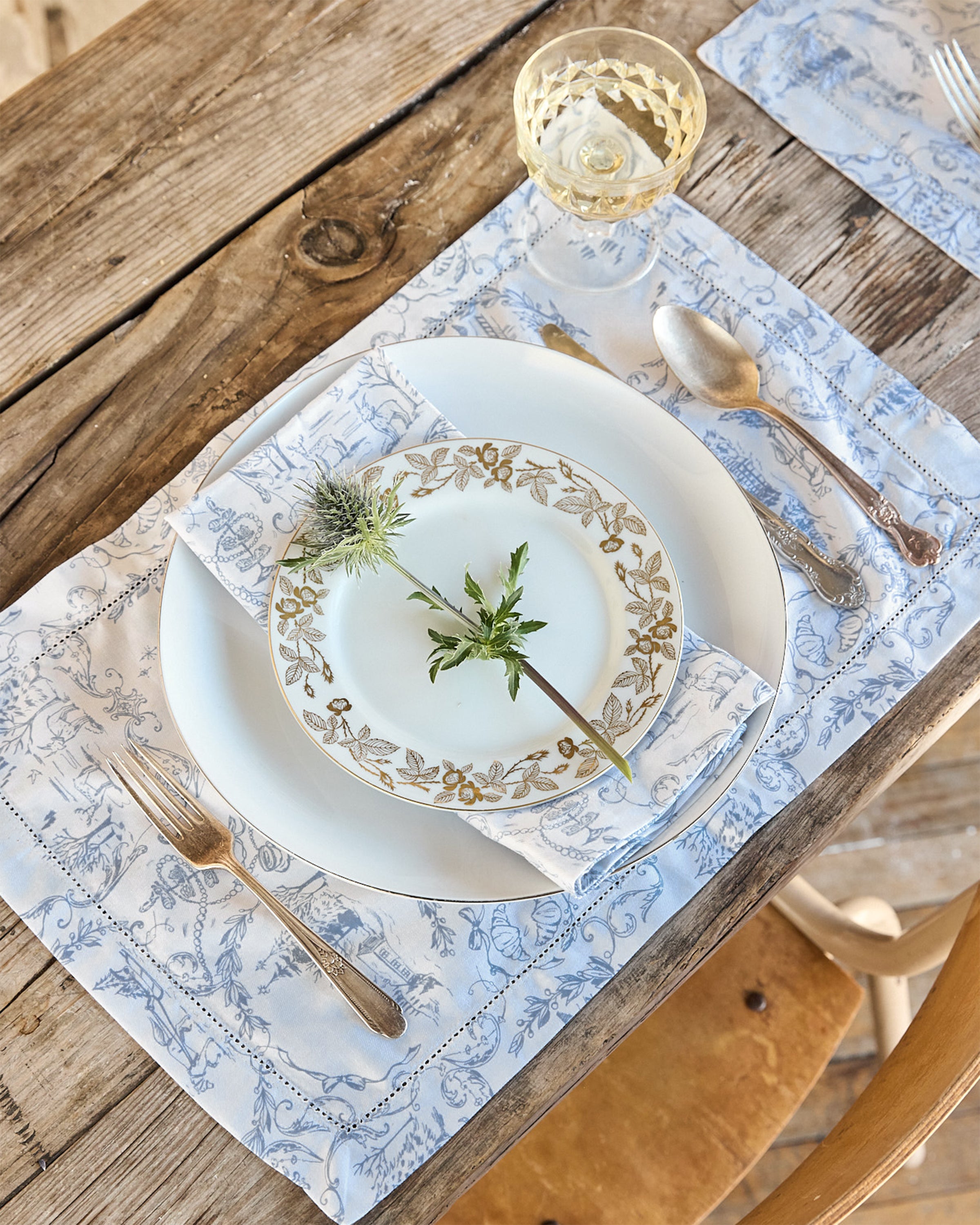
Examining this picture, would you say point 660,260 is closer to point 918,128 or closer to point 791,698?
point 918,128

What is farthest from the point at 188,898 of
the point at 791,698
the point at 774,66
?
the point at 774,66

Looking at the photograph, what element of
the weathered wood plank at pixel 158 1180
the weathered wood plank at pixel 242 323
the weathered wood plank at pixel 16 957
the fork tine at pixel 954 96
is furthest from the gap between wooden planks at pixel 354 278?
the weathered wood plank at pixel 158 1180

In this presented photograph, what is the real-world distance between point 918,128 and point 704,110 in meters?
0.23

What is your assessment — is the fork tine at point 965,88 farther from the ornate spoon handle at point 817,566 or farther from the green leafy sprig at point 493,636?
the green leafy sprig at point 493,636

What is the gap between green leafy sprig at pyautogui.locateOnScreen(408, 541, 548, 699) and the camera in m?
0.63

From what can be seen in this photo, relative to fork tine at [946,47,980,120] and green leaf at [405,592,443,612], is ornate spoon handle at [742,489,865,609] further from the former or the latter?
fork tine at [946,47,980,120]

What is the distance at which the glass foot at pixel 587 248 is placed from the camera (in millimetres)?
815

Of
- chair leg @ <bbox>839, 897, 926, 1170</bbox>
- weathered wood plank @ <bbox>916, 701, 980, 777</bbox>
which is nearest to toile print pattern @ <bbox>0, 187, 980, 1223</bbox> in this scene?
chair leg @ <bbox>839, 897, 926, 1170</bbox>

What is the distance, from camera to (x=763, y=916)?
3.37 feet

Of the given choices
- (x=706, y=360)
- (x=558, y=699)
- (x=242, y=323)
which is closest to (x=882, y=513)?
(x=706, y=360)

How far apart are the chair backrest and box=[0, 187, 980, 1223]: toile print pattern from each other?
172 millimetres

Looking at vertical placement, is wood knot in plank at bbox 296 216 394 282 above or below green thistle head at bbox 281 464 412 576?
above

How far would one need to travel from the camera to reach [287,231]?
0.83m

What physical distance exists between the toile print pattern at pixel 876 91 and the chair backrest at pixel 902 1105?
1.91 feet
